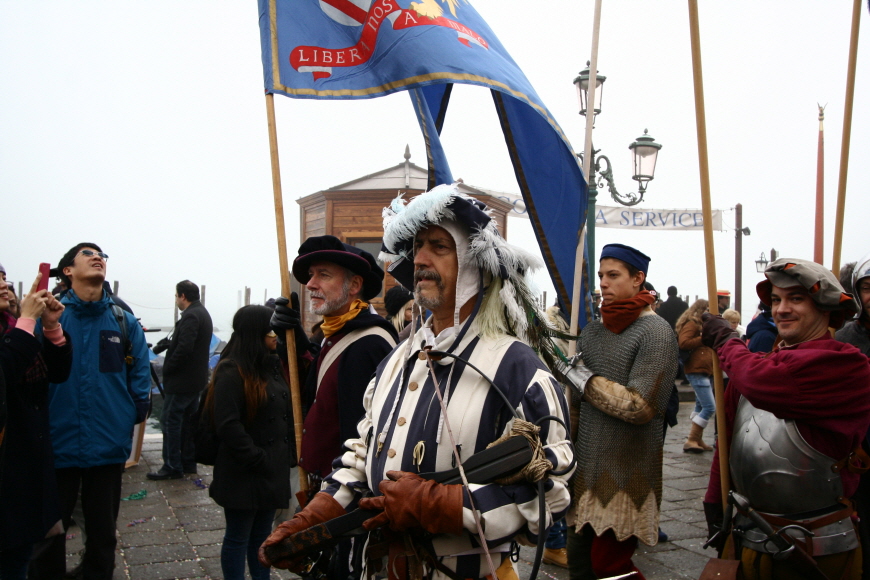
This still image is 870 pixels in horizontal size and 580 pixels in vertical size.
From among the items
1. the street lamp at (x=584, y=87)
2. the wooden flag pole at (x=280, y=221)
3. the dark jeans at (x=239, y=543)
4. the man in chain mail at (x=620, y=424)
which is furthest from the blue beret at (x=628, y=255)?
the street lamp at (x=584, y=87)

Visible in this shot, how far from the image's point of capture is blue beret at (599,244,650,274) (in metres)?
3.21

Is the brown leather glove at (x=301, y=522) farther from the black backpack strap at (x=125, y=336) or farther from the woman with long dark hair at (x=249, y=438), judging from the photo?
the black backpack strap at (x=125, y=336)

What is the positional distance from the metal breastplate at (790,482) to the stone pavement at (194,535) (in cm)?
176

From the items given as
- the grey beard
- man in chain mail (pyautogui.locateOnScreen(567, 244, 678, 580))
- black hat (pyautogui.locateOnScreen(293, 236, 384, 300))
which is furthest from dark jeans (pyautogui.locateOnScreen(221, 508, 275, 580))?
man in chain mail (pyautogui.locateOnScreen(567, 244, 678, 580))

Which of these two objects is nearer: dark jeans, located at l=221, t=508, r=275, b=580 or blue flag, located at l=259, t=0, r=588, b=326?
blue flag, located at l=259, t=0, r=588, b=326

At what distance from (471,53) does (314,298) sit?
1328 mm

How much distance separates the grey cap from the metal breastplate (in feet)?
1.59

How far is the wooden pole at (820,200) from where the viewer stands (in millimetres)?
3035

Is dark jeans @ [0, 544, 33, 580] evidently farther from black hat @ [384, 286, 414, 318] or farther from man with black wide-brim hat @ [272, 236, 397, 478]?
black hat @ [384, 286, 414, 318]

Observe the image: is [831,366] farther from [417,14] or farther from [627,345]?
[417,14]

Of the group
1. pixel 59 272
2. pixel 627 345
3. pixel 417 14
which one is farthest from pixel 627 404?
pixel 59 272

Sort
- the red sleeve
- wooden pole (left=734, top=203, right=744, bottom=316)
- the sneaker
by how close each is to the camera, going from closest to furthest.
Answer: the red sleeve → the sneaker → wooden pole (left=734, top=203, right=744, bottom=316)

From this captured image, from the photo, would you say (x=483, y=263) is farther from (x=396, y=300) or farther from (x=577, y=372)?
(x=396, y=300)

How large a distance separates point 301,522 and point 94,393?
91.0 inches
